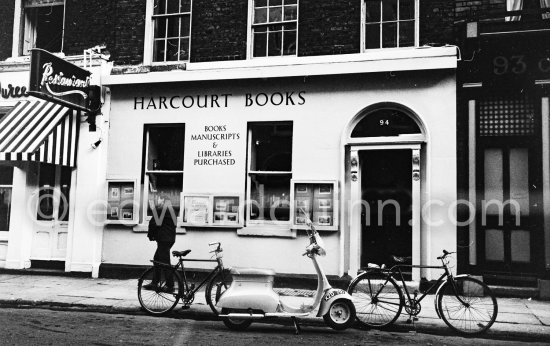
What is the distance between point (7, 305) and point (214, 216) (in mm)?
4281

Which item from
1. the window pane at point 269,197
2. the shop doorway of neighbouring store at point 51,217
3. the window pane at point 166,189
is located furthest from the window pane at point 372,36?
the shop doorway of neighbouring store at point 51,217

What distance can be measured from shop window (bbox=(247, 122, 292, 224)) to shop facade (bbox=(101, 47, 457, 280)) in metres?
0.02

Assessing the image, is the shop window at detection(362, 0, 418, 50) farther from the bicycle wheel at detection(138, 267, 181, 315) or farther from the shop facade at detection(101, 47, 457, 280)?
the bicycle wheel at detection(138, 267, 181, 315)

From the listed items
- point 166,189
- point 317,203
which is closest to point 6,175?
point 166,189

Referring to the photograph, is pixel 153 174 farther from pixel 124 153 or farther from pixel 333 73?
pixel 333 73

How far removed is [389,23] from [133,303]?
25.0 ft

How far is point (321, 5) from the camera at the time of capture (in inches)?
426

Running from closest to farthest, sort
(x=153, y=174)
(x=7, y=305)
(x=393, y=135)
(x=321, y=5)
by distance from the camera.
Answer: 1. (x=7, y=305)
2. (x=393, y=135)
3. (x=321, y=5)
4. (x=153, y=174)

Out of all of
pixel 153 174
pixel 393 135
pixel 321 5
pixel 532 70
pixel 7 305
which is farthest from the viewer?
pixel 153 174

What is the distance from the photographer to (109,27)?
12156 mm

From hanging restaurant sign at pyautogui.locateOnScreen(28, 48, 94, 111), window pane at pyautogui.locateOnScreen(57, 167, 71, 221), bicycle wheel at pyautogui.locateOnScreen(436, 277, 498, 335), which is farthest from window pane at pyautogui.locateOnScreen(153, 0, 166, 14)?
bicycle wheel at pyautogui.locateOnScreen(436, 277, 498, 335)

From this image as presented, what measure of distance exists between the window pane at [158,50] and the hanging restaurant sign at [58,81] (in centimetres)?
162

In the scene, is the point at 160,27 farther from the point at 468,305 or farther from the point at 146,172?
the point at 468,305

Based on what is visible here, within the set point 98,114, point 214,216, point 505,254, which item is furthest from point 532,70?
point 98,114
